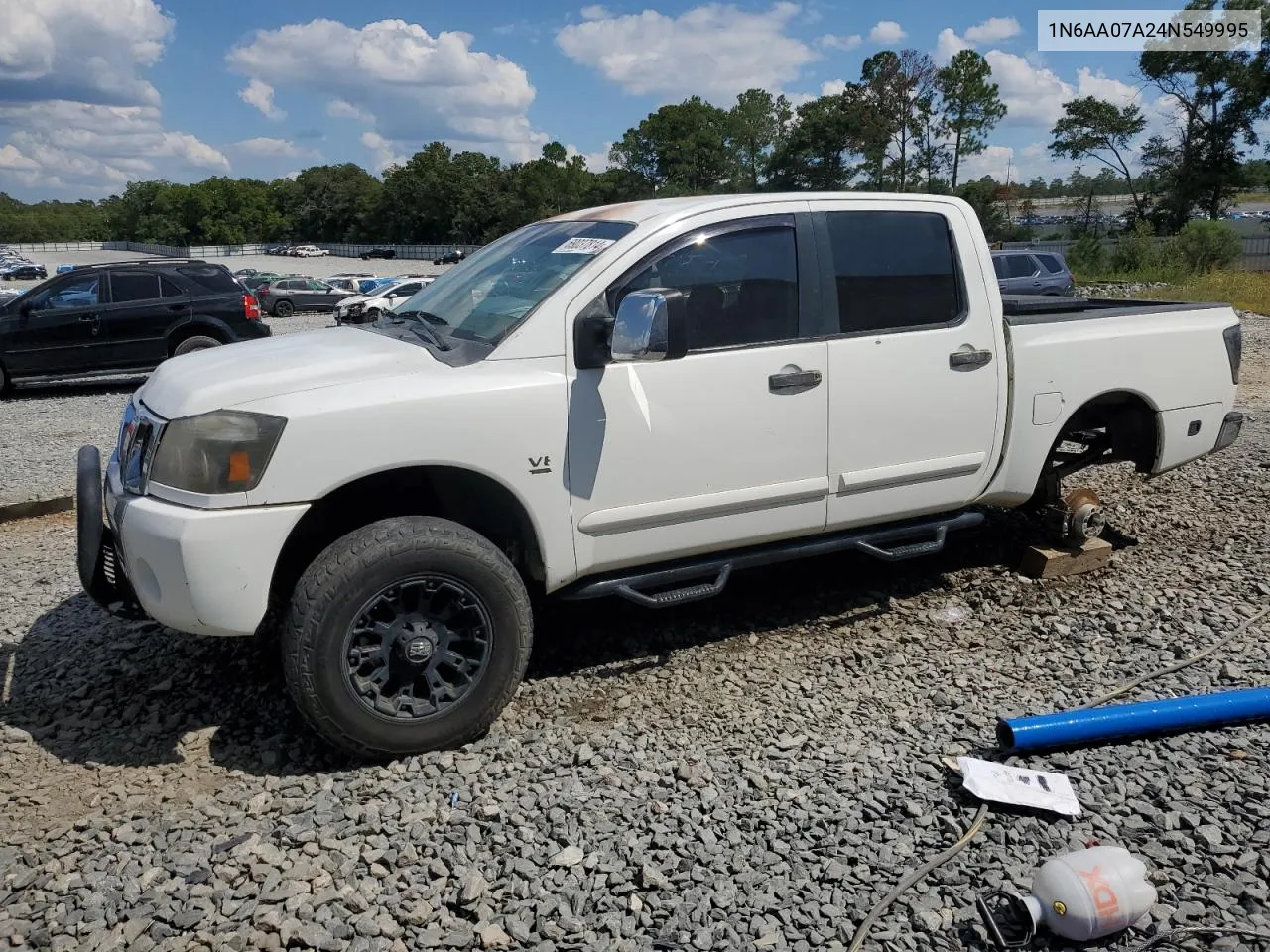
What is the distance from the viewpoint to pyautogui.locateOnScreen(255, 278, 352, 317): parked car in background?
32.5 meters

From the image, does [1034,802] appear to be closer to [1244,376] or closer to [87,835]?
[87,835]

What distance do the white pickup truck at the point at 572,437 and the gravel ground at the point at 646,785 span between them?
1.43 ft

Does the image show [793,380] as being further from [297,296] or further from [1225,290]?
[297,296]

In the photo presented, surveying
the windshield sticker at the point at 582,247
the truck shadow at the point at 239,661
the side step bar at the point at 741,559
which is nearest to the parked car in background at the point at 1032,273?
the truck shadow at the point at 239,661

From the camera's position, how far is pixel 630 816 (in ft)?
10.3

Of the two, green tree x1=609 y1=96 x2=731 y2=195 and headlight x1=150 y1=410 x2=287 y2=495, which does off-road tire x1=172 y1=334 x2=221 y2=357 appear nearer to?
headlight x1=150 y1=410 x2=287 y2=495

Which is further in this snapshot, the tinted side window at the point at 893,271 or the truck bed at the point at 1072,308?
the truck bed at the point at 1072,308

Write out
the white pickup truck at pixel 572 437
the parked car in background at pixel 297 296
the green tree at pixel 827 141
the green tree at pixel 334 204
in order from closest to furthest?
the white pickup truck at pixel 572 437
the parked car in background at pixel 297 296
the green tree at pixel 827 141
the green tree at pixel 334 204

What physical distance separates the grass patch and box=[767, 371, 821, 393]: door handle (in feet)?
65.4

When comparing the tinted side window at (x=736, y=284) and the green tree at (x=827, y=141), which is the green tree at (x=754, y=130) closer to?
the green tree at (x=827, y=141)

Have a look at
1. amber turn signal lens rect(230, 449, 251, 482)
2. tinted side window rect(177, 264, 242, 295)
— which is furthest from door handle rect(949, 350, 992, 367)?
tinted side window rect(177, 264, 242, 295)

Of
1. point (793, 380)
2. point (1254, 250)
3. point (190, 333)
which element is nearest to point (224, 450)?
point (793, 380)

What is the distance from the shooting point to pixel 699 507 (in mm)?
3805

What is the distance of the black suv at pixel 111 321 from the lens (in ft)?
43.3
